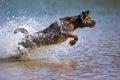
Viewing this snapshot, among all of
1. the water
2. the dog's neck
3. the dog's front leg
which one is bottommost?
the water

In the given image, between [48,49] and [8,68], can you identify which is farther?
[48,49]

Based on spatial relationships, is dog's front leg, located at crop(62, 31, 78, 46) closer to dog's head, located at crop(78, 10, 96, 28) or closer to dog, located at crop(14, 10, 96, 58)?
dog, located at crop(14, 10, 96, 58)

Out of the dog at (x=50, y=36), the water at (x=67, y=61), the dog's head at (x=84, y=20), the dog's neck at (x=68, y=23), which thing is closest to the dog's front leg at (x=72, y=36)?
the dog at (x=50, y=36)

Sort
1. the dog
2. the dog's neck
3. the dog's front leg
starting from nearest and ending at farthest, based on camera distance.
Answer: the dog's front leg < the dog < the dog's neck

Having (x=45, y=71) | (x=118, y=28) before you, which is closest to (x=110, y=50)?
(x=45, y=71)

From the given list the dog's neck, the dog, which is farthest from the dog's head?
the dog

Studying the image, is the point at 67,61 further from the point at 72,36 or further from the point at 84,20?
the point at 84,20

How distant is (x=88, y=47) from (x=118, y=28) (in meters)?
4.27

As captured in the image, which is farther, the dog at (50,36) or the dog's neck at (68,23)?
the dog's neck at (68,23)

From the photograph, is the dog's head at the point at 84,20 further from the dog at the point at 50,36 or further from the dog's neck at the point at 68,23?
the dog at the point at 50,36

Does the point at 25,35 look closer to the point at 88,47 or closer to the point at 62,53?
the point at 62,53

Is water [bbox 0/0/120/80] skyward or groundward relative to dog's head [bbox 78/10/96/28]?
groundward

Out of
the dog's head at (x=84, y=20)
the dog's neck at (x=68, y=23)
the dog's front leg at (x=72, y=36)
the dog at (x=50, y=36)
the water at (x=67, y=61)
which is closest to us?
the water at (x=67, y=61)

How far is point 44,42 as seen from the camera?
9.21 metres
